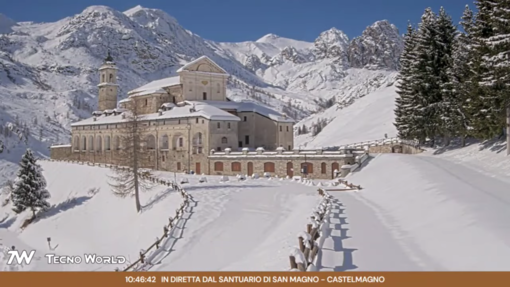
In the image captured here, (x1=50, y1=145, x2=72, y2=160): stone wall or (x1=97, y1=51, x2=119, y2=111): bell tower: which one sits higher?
(x1=97, y1=51, x2=119, y2=111): bell tower

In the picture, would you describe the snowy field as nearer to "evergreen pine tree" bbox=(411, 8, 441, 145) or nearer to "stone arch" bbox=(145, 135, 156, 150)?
"stone arch" bbox=(145, 135, 156, 150)

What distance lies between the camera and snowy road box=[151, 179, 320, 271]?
21.8m

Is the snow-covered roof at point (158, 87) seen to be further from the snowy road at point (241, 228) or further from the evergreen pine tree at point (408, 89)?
the snowy road at point (241, 228)

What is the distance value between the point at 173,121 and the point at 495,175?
45979 millimetres

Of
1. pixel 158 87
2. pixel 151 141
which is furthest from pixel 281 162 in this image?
pixel 158 87

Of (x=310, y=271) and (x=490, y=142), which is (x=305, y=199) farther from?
(x=310, y=271)

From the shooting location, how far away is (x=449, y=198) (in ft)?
78.6

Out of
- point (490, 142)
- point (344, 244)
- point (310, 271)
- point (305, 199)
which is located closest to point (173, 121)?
point (305, 199)

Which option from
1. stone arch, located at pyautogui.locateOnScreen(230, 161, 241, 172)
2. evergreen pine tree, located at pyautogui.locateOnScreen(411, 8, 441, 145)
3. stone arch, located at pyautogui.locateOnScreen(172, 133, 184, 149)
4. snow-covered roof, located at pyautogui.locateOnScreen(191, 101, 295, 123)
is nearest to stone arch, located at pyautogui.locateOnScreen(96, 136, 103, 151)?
snow-covered roof, located at pyautogui.locateOnScreen(191, 101, 295, 123)

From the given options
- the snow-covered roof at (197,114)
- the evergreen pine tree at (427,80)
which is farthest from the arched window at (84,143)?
the evergreen pine tree at (427,80)

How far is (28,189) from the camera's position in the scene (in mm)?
60094

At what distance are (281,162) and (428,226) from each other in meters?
37.7

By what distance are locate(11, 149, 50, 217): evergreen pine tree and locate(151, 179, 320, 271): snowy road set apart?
23474 mm

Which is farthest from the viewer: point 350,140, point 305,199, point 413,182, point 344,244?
point 350,140
